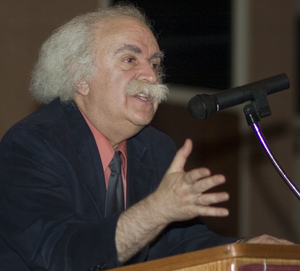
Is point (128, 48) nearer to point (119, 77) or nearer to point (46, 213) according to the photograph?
point (119, 77)

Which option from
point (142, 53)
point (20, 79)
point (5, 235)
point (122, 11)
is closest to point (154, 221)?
point (5, 235)

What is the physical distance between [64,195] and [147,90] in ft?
2.04

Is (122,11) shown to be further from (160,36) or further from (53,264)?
(160,36)

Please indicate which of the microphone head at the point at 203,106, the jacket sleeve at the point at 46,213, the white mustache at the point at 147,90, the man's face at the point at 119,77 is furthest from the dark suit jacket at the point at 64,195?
the microphone head at the point at 203,106

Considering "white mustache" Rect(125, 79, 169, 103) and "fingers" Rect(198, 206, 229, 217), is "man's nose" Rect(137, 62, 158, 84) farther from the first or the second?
"fingers" Rect(198, 206, 229, 217)

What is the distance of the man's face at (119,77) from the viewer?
2.10m

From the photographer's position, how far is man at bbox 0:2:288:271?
143 cm

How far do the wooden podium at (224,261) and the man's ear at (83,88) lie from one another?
116cm

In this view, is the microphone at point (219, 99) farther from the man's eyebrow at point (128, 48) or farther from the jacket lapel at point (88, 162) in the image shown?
the man's eyebrow at point (128, 48)

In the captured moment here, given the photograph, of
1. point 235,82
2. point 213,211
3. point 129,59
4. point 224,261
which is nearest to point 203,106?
point 213,211

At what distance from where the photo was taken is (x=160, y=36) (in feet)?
14.5

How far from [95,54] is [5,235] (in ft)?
2.97

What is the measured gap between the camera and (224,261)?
4.07 feet


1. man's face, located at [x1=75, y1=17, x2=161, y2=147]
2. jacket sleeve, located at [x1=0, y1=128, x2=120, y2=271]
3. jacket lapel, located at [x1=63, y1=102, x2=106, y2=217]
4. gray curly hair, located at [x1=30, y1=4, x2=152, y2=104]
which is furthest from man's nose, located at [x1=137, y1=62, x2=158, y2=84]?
jacket sleeve, located at [x1=0, y1=128, x2=120, y2=271]
